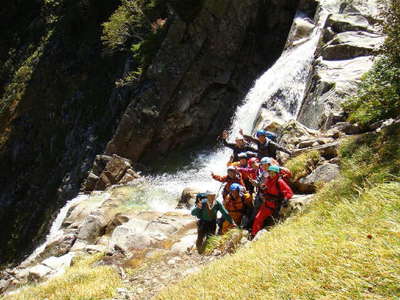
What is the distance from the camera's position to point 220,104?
2575 cm

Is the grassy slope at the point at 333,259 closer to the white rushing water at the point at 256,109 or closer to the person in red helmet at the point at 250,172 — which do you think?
the person in red helmet at the point at 250,172

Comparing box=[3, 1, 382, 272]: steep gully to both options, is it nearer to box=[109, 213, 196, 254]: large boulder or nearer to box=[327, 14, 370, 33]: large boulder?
box=[327, 14, 370, 33]: large boulder

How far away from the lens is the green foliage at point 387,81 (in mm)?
7766

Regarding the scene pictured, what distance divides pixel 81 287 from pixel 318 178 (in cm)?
567

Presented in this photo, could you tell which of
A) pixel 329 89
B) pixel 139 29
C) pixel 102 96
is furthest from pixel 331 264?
pixel 102 96

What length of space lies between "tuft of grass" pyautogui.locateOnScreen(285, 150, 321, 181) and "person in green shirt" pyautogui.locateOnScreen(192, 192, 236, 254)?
1989 millimetres

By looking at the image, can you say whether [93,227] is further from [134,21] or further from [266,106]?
[134,21]

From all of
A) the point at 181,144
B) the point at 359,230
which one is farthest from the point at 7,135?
the point at 359,230

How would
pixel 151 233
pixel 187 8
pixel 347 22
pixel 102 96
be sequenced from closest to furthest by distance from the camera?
pixel 151 233 → pixel 347 22 → pixel 187 8 → pixel 102 96

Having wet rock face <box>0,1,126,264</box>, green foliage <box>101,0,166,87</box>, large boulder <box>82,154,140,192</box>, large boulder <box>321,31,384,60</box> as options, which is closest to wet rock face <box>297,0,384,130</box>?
large boulder <box>321,31,384,60</box>

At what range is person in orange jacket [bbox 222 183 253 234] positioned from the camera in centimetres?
890

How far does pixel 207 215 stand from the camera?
8641mm

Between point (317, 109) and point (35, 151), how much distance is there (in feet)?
90.9

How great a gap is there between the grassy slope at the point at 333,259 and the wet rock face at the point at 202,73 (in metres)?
20.3
